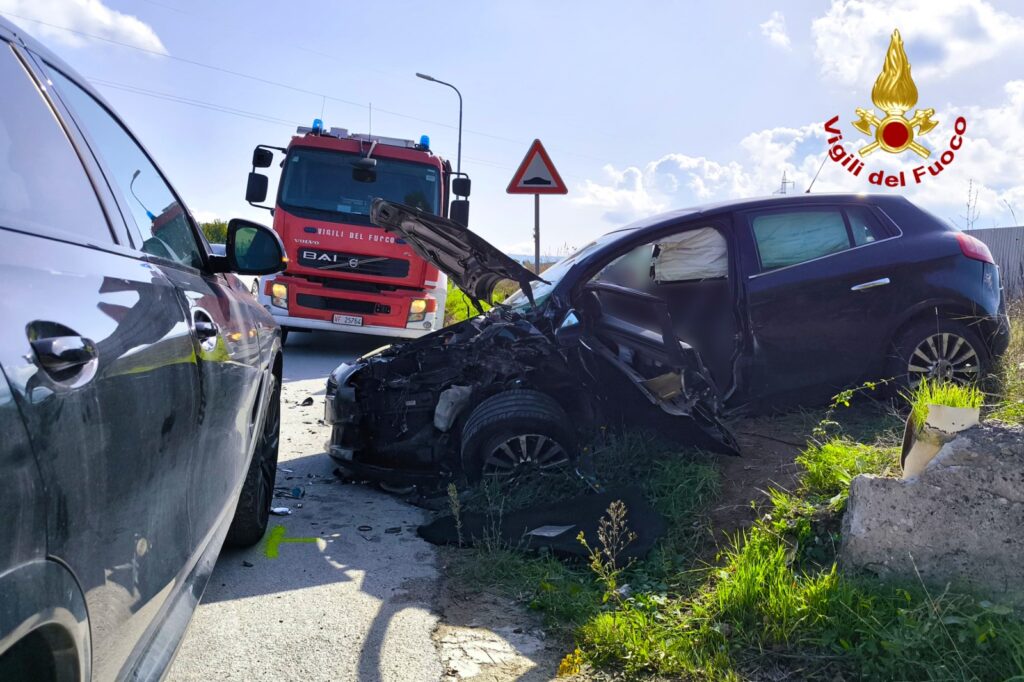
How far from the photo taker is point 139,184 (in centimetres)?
271

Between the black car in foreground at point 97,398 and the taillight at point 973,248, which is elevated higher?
the taillight at point 973,248

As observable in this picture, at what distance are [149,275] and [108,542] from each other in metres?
0.90

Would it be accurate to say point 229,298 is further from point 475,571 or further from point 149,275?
point 475,571

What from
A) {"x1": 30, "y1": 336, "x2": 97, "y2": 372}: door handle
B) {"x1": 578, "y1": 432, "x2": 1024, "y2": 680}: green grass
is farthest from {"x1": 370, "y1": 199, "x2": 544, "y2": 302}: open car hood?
{"x1": 30, "y1": 336, "x2": 97, "y2": 372}: door handle

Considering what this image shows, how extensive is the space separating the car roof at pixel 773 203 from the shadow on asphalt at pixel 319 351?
16.8 ft

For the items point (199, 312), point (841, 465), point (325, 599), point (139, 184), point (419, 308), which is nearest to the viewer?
point (199, 312)

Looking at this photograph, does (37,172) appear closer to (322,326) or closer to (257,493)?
(257,493)

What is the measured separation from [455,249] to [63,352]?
4.01 metres

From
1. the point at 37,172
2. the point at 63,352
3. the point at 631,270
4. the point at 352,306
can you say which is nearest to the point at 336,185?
the point at 352,306

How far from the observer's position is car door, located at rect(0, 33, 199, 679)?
133 centimetres

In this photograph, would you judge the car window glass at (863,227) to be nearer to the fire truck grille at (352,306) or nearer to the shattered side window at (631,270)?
the shattered side window at (631,270)

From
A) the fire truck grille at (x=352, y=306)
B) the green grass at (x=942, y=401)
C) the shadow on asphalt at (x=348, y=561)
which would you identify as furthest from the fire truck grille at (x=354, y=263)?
the green grass at (x=942, y=401)

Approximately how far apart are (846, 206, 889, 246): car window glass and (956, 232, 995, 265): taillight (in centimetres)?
51

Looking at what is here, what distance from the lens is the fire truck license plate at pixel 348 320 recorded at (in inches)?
425
